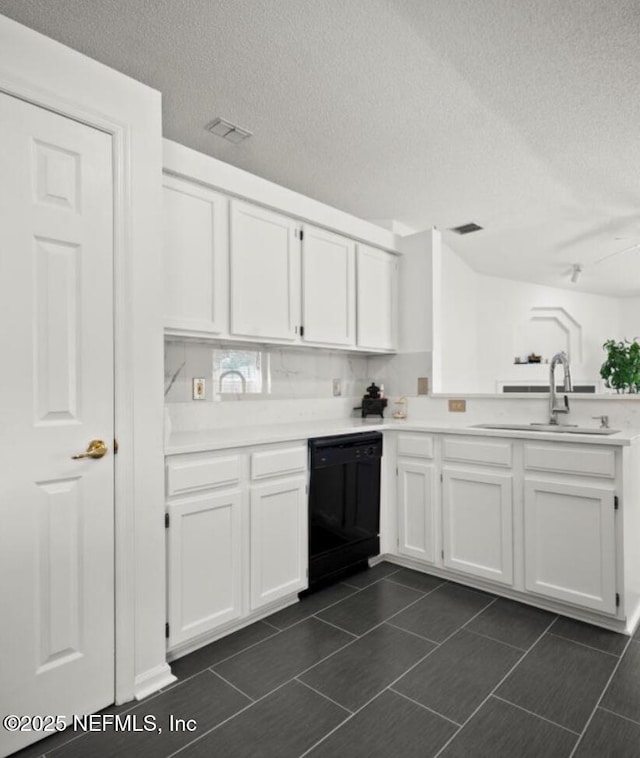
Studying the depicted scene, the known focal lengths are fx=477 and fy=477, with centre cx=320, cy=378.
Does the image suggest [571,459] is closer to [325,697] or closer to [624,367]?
[325,697]

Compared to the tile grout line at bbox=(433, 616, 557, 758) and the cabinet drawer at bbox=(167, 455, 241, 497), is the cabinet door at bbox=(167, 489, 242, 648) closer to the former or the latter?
the cabinet drawer at bbox=(167, 455, 241, 497)

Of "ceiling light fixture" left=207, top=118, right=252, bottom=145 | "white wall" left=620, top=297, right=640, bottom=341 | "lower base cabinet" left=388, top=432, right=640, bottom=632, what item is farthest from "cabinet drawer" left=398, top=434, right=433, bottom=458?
"white wall" left=620, top=297, right=640, bottom=341

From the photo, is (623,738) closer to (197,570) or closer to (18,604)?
(197,570)

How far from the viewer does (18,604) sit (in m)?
1.55

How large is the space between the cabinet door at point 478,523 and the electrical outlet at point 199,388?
152cm

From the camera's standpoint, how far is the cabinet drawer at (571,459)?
7.48 ft

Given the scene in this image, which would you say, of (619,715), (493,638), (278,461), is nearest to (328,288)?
(278,461)

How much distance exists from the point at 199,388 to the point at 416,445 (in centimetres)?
138

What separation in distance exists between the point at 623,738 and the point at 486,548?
3.67 ft

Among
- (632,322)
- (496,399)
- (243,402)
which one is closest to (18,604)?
(243,402)

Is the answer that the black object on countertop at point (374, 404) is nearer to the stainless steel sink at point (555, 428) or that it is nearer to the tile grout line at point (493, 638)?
the stainless steel sink at point (555, 428)

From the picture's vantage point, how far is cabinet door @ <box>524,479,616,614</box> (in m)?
2.27

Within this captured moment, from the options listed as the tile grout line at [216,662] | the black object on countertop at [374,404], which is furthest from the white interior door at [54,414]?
the black object on countertop at [374,404]

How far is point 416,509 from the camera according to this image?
9.89 ft
